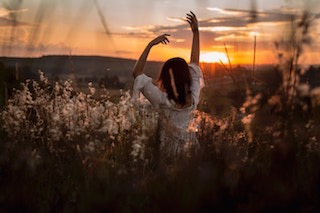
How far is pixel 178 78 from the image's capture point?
6.98m

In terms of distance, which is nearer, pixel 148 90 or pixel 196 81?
pixel 148 90

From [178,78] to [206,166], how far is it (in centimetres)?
303

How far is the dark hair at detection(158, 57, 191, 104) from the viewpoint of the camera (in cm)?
697

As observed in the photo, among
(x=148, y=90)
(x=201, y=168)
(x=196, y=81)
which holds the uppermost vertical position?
(x=196, y=81)

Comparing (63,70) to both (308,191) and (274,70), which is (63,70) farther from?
(308,191)

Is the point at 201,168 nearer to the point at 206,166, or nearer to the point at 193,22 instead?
the point at 206,166

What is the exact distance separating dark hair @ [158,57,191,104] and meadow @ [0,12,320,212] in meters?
1.07

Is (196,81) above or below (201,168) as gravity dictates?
above

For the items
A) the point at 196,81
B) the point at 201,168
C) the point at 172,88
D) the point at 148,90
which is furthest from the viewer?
the point at 196,81

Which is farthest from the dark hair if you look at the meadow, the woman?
the meadow

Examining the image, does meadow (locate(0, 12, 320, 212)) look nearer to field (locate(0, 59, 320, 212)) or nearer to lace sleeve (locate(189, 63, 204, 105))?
field (locate(0, 59, 320, 212))

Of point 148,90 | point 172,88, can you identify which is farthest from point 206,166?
point 148,90

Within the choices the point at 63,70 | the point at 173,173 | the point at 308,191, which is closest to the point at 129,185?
the point at 173,173

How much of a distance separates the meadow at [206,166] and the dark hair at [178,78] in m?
1.07
